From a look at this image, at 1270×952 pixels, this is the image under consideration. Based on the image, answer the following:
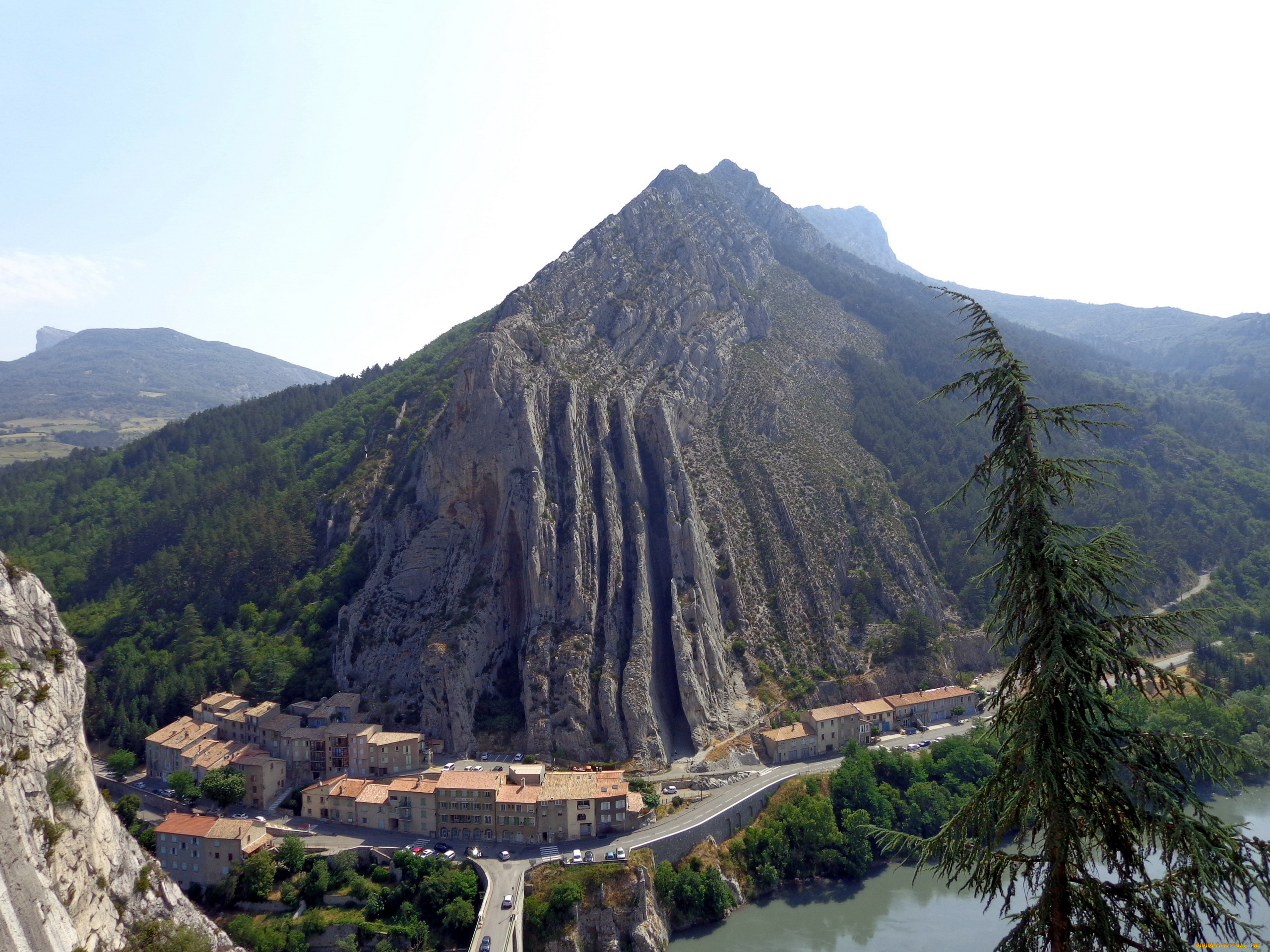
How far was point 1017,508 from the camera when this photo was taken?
8.32m

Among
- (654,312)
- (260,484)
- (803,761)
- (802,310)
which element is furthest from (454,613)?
(802,310)

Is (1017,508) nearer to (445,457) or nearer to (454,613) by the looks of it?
(454,613)

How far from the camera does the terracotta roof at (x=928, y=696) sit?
48.5 m

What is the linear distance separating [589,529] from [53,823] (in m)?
36.0

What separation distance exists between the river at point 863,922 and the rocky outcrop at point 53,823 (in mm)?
21864

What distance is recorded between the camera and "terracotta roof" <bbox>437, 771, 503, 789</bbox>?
36375 mm

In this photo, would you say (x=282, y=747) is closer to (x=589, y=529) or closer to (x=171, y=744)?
(x=171, y=744)

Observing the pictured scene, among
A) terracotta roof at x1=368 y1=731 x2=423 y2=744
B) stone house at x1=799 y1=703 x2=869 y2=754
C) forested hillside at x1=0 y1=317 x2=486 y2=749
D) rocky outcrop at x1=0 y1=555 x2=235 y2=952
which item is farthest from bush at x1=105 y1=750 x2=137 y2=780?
stone house at x1=799 y1=703 x2=869 y2=754

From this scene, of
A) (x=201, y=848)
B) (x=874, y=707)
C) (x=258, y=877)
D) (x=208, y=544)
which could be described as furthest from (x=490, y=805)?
(x=208, y=544)

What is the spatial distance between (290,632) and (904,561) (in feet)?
162

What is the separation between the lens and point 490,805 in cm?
3609

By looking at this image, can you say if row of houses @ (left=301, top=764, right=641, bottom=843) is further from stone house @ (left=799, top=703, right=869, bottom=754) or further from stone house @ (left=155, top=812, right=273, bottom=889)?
stone house @ (left=799, top=703, right=869, bottom=754)

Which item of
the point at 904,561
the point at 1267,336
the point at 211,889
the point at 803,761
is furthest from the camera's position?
the point at 1267,336

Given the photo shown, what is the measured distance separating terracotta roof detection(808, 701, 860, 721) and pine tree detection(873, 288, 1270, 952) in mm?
38475
